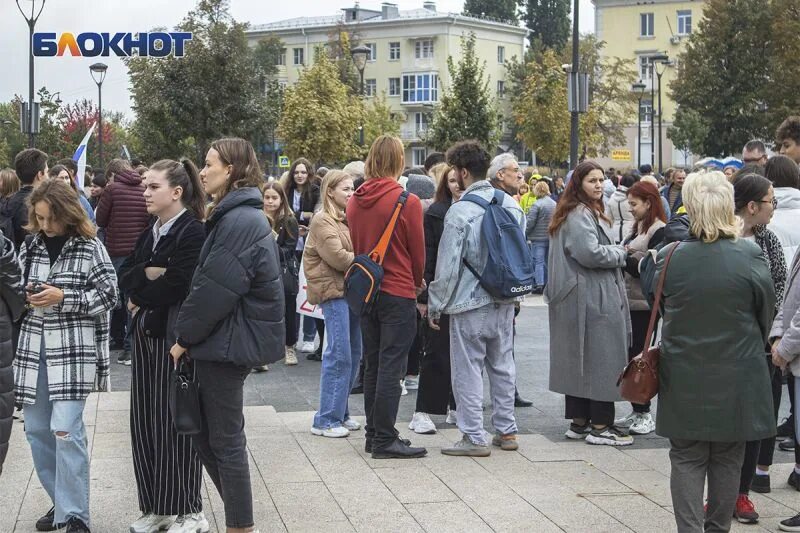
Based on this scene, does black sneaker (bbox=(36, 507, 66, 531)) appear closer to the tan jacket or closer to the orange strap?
the orange strap

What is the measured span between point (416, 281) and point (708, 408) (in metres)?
2.85

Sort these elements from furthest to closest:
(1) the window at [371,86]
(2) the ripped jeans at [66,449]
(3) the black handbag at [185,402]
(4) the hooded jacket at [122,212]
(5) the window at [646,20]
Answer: (1) the window at [371,86] → (5) the window at [646,20] → (4) the hooded jacket at [122,212] → (2) the ripped jeans at [66,449] → (3) the black handbag at [185,402]

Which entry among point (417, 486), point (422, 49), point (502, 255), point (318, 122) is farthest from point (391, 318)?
point (422, 49)

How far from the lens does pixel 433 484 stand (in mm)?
7156

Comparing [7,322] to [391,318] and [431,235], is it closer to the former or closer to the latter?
[391,318]

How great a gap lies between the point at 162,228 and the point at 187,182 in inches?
11.0

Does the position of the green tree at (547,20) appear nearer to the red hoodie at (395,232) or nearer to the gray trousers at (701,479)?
the red hoodie at (395,232)

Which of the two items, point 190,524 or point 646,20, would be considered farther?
point 646,20

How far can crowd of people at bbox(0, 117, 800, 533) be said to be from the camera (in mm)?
5434

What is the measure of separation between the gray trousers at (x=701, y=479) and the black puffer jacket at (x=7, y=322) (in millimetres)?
3065

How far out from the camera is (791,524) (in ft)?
20.4

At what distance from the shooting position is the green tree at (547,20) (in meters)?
102

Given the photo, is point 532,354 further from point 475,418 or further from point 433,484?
point 433,484

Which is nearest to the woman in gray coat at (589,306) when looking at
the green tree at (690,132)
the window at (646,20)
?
the green tree at (690,132)
